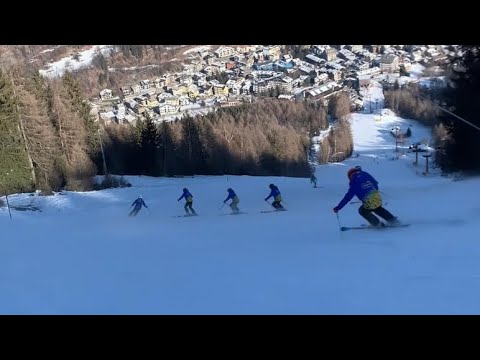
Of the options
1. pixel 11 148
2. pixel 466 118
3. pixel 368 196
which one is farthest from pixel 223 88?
pixel 368 196

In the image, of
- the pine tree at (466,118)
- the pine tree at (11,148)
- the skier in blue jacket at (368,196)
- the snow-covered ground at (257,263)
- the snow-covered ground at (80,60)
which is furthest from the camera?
the pine tree at (11,148)

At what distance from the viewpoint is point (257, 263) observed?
3303 mm

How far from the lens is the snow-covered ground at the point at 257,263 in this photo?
214cm

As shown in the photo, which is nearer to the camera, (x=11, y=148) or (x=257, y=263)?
(x=257, y=263)

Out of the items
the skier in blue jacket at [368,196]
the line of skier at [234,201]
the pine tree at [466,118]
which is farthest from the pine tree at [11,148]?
the pine tree at [466,118]

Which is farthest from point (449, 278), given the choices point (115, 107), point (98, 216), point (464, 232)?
point (115, 107)

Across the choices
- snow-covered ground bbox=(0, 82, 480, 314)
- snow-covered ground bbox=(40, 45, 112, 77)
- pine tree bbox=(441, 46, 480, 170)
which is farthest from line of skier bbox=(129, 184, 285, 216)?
pine tree bbox=(441, 46, 480, 170)

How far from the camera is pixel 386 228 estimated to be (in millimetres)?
4418

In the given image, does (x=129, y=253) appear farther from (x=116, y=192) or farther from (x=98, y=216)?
(x=116, y=192)

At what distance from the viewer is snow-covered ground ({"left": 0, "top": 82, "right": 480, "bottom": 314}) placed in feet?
7.02

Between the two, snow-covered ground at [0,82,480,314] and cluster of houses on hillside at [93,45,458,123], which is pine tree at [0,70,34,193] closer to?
cluster of houses on hillside at [93,45,458,123]

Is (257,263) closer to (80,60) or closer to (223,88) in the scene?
(80,60)

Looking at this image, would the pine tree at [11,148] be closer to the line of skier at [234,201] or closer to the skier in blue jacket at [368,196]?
the line of skier at [234,201]

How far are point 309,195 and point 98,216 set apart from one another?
13.8ft
